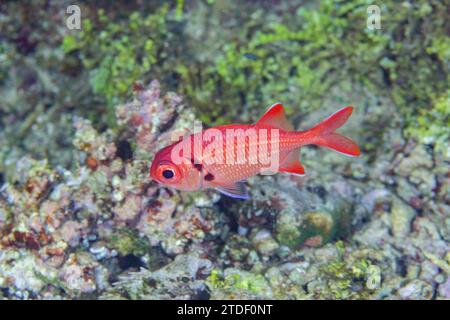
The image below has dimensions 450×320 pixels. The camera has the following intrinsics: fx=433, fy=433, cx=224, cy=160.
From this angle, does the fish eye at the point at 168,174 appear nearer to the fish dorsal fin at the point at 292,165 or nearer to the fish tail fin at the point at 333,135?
the fish dorsal fin at the point at 292,165

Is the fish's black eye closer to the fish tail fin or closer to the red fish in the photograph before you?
the red fish

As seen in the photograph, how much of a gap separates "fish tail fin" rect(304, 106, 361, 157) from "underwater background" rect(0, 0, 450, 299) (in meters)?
0.94

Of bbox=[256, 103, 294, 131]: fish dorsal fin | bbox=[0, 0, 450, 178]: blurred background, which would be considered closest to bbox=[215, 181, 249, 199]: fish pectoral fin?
bbox=[256, 103, 294, 131]: fish dorsal fin

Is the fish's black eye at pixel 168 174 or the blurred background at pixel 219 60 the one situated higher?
the blurred background at pixel 219 60

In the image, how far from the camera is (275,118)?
324cm

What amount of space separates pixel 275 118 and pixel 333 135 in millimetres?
444

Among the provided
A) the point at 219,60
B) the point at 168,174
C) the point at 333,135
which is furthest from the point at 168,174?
the point at 219,60

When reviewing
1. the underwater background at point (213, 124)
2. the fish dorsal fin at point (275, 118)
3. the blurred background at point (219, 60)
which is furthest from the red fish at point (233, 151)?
the blurred background at point (219, 60)

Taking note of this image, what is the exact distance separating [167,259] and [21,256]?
4.08 feet

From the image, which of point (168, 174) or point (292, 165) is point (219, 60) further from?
point (168, 174)

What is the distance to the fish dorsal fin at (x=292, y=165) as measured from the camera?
3250 mm

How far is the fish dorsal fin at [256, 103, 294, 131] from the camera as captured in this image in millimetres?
3193

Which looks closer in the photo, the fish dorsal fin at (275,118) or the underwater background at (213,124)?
the fish dorsal fin at (275,118)
